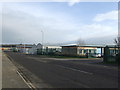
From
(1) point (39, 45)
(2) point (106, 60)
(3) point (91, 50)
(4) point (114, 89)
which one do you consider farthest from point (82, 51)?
(4) point (114, 89)

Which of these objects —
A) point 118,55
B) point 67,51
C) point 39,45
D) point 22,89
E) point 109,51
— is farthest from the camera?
point 39,45

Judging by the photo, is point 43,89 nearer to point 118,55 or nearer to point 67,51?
point 118,55

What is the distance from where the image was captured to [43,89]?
9242 millimetres

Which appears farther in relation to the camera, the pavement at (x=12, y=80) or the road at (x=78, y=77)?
the road at (x=78, y=77)

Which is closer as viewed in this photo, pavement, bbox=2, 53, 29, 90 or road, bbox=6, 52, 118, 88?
pavement, bbox=2, 53, 29, 90

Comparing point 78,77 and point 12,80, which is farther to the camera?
point 78,77

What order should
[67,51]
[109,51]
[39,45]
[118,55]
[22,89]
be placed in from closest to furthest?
[22,89] < [118,55] < [109,51] < [67,51] < [39,45]

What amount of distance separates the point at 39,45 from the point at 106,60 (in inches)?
2278

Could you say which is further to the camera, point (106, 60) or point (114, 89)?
point (106, 60)

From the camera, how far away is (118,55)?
94.6 feet

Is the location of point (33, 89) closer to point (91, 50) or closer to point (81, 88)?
point (81, 88)

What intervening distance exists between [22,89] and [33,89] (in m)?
0.51

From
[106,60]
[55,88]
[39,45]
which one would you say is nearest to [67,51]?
[39,45]

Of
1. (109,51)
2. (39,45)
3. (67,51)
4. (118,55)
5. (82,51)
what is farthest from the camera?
(39,45)
